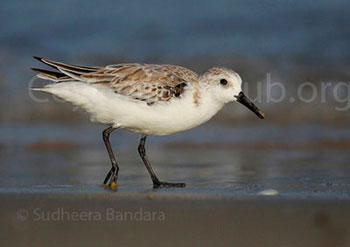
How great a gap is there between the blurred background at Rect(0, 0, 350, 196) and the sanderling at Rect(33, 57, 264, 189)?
0.70 meters

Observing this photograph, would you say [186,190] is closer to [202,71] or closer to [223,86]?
[223,86]

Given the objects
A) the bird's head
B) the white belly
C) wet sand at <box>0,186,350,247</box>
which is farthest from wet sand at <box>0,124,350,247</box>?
the bird's head

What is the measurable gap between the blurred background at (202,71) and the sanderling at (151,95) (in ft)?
2.29

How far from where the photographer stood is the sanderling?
22.8 ft

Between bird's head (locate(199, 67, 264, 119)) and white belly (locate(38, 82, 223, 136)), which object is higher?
bird's head (locate(199, 67, 264, 119))

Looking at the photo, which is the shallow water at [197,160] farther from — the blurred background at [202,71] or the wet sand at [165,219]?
the wet sand at [165,219]

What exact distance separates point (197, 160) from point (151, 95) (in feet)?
6.97

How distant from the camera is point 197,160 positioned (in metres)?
8.89

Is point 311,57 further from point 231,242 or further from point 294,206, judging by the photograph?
point 231,242

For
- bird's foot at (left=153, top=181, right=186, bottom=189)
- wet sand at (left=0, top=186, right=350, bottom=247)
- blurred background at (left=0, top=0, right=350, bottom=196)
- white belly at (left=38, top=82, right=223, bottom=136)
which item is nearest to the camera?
wet sand at (left=0, top=186, right=350, bottom=247)

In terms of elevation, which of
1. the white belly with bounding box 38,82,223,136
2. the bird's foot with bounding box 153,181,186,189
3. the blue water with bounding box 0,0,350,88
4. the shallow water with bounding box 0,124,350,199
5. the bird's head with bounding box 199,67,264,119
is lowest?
the bird's foot with bounding box 153,181,186,189

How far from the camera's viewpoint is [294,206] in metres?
6.07

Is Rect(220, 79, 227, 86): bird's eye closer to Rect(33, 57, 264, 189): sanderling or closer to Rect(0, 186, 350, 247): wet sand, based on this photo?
Rect(33, 57, 264, 189): sanderling

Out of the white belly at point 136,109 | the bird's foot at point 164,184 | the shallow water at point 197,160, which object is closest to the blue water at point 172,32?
the shallow water at point 197,160
